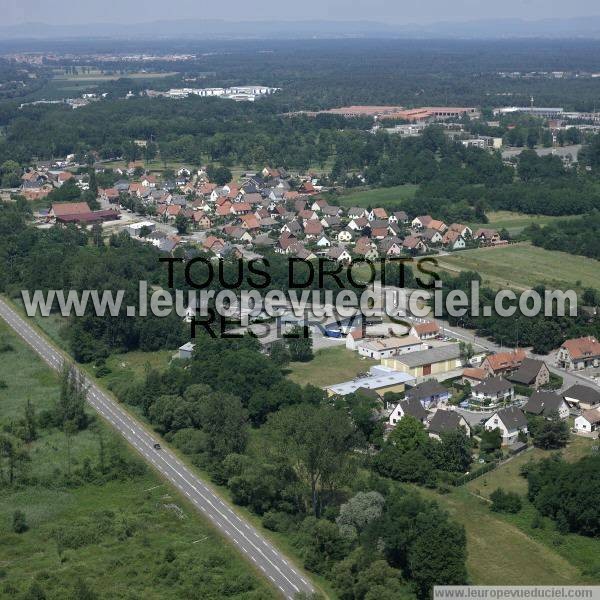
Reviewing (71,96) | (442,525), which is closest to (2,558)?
(442,525)

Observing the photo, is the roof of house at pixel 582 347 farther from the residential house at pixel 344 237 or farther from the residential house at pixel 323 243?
the residential house at pixel 344 237

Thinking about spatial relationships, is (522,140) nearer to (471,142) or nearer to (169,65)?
(471,142)

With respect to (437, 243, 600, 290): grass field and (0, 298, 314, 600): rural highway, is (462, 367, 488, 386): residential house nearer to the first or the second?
(0, 298, 314, 600): rural highway

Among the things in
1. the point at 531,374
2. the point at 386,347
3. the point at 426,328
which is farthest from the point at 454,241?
the point at 531,374

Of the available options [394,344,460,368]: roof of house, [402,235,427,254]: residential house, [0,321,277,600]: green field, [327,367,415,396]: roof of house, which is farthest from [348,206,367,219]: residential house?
[0,321,277,600]: green field

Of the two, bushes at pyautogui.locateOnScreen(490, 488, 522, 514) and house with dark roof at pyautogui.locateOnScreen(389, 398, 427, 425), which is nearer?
bushes at pyautogui.locateOnScreen(490, 488, 522, 514)

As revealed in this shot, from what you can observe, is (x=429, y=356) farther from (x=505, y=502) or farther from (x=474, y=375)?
(x=505, y=502)
